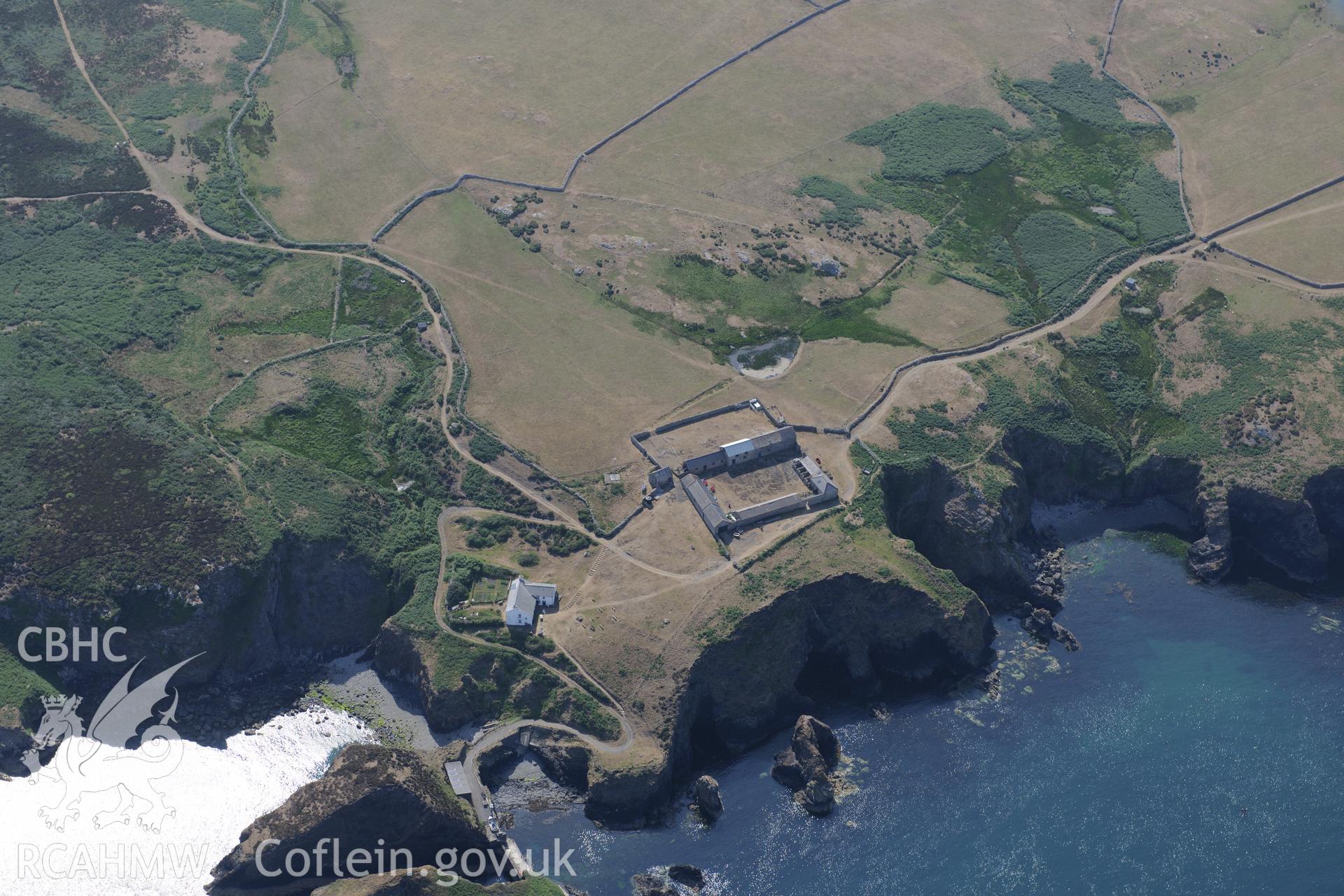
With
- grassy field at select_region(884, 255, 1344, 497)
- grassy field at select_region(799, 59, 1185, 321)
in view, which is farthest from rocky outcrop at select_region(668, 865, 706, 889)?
grassy field at select_region(799, 59, 1185, 321)

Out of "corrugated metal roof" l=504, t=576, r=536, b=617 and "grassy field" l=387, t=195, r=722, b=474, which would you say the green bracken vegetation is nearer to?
"grassy field" l=387, t=195, r=722, b=474

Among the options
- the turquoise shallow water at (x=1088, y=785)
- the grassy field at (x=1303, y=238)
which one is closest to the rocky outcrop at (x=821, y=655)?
the turquoise shallow water at (x=1088, y=785)

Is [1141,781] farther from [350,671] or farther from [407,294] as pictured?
[407,294]

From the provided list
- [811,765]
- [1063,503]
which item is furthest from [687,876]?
[1063,503]

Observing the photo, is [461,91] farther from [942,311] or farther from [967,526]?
[967,526]

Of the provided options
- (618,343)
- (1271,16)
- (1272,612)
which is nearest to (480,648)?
(618,343)

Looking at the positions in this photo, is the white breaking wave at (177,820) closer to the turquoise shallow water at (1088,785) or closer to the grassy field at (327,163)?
the turquoise shallow water at (1088,785)
